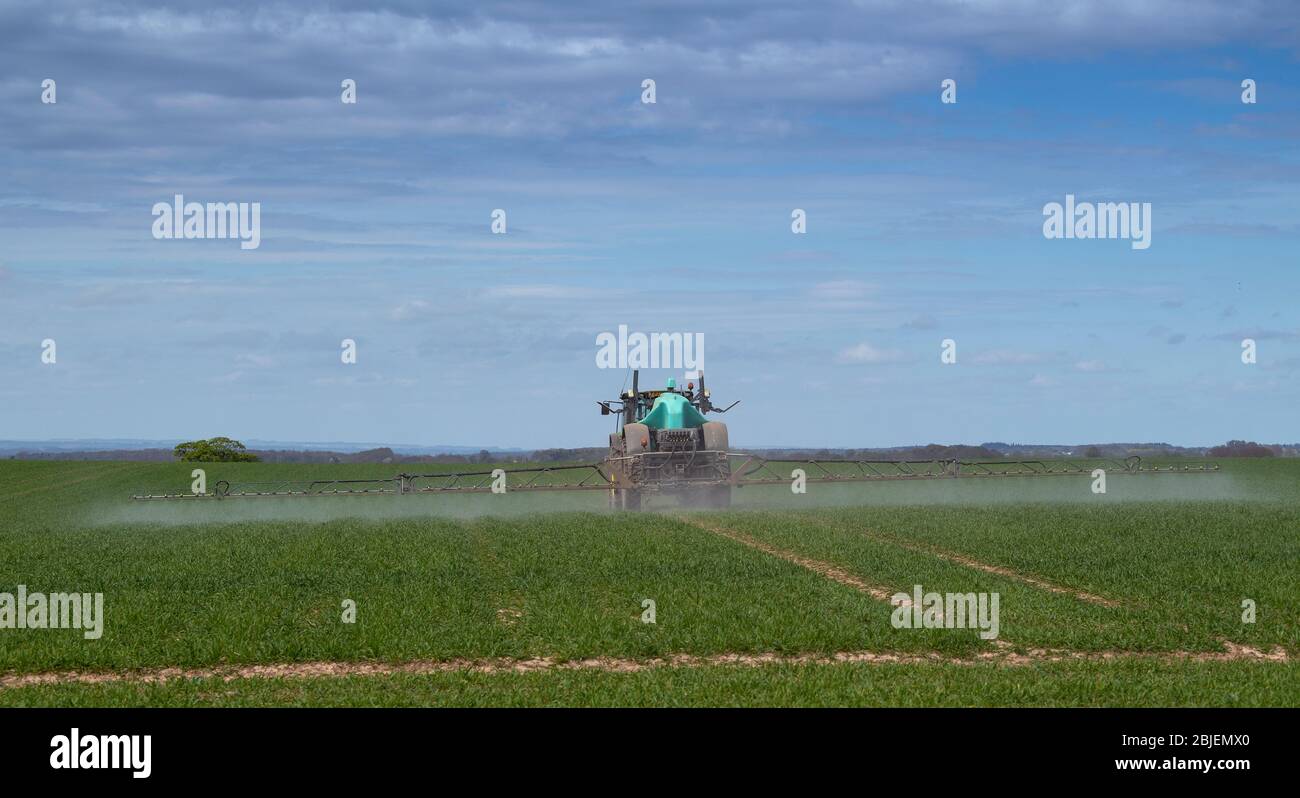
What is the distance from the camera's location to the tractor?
41750 millimetres

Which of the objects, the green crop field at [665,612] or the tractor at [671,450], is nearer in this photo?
the green crop field at [665,612]

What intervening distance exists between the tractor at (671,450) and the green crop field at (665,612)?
4806 millimetres

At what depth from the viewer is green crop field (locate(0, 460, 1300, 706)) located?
1423 cm

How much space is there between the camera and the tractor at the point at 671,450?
41.8 m

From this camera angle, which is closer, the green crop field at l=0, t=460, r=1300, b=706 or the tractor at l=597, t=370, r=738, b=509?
the green crop field at l=0, t=460, r=1300, b=706

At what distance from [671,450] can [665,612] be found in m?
22.6

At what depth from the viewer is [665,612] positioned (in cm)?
1930

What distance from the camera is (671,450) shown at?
137 feet

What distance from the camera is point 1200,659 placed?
16.4 metres

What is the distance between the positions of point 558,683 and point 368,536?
18.4m

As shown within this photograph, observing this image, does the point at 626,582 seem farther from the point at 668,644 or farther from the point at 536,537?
the point at 536,537

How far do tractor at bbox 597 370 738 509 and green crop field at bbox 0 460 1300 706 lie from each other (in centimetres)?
481

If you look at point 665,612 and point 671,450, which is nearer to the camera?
point 665,612

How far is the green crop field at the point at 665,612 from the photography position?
560 inches
